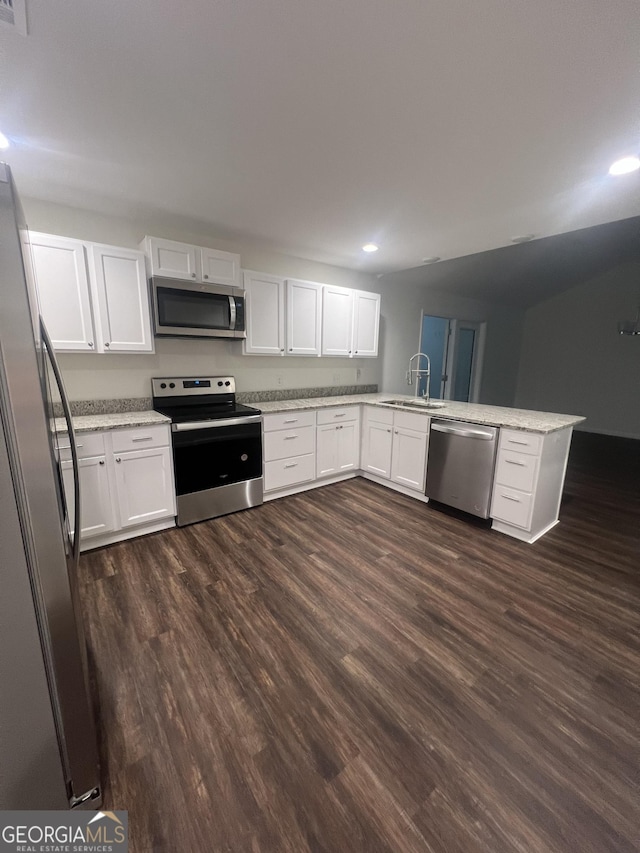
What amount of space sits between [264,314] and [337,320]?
0.93 m

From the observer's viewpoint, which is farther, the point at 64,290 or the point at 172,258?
the point at 172,258

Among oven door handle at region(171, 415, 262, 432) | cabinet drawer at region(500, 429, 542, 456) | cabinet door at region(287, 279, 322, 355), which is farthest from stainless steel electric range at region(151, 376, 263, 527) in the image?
cabinet drawer at region(500, 429, 542, 456)

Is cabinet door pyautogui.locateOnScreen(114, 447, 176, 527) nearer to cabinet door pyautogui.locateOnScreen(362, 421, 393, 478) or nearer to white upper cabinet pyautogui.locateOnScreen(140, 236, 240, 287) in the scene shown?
white upper cabinet pyautogui.locateOnScreen(140, 236, 240, 287)

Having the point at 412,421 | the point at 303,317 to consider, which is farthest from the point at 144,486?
the point at 412,421

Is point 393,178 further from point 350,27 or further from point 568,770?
point 568,770

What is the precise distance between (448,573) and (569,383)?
255 inches

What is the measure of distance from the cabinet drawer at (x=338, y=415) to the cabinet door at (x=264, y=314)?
0.82 m

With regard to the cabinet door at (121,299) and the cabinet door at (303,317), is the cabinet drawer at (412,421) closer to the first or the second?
the cabinet door at (303,317)

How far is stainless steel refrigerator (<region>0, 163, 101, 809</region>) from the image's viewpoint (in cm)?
77

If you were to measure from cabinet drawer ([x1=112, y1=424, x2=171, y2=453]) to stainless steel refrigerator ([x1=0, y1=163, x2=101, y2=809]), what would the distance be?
1665 millimetres

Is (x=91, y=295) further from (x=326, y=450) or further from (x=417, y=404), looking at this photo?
(x=417, y=404)

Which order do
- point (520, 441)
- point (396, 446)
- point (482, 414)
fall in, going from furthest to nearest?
point (396, 446) → point (482, 414) → point (520, 441)

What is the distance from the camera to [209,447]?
285 cm

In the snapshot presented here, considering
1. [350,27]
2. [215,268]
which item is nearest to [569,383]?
[215,268]
